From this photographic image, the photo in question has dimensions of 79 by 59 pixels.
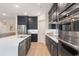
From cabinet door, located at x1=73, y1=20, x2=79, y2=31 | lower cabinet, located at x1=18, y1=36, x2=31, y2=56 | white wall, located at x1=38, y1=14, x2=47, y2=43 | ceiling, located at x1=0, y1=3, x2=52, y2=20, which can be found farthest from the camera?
white wall, located at x1=38, y1=14, x2=47, y2=43

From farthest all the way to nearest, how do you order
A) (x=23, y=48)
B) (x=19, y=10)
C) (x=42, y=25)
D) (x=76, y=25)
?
1. (x=23, y=48)
2. (x=42, y=25)
3. (x=19, y=10)
4. (x=76, y=25)

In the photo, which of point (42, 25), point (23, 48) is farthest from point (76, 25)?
point (23, 48)

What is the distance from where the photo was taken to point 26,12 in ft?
5.13

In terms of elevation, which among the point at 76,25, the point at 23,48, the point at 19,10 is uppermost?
the point at 19,10

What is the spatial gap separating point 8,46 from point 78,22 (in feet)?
2.87

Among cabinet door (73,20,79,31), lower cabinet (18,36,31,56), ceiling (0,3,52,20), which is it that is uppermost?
ceiling (0,3,52,20)

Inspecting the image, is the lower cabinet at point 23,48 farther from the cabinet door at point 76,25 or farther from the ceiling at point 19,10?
the cabinet door at point 76,25

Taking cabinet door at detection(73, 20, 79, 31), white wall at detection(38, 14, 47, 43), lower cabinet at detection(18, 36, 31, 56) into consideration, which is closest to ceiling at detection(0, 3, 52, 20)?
white wall at detection(38, 14, 47, 43)

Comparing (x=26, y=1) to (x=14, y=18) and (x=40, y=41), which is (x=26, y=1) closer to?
(x=14, y=18)

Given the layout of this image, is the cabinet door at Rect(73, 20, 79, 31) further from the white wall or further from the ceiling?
the white wall

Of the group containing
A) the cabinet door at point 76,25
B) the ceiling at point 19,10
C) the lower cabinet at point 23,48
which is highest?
the ceiling at point 19,10

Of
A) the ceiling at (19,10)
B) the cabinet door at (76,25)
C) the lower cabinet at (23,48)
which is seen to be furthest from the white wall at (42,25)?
the cabinet door at (76,25)

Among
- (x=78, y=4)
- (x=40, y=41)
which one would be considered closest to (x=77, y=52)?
(x=78, y=4)

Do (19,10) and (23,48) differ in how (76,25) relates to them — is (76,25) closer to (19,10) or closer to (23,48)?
(19,10)
